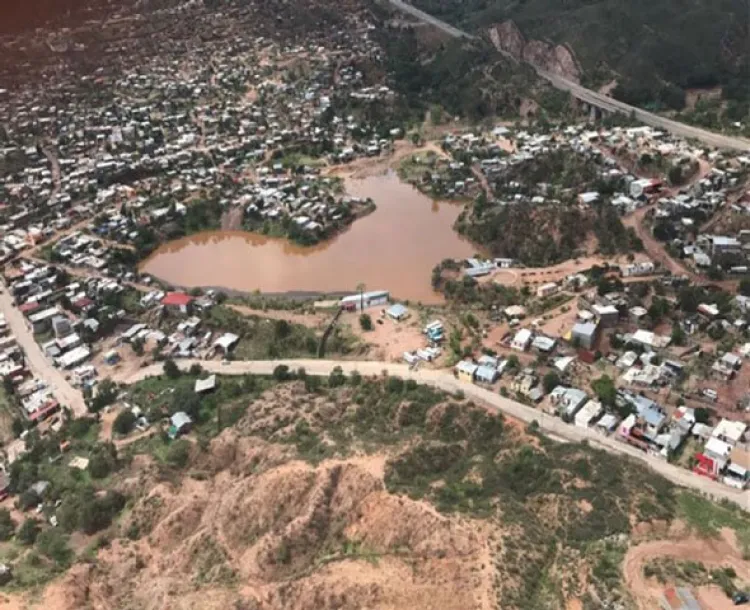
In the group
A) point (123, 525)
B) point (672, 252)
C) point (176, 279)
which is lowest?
point (176, 279)

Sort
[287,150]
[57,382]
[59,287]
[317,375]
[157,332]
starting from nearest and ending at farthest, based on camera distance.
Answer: [317,375]
[57,382]
[157,332]
[59,287]
[287,150]

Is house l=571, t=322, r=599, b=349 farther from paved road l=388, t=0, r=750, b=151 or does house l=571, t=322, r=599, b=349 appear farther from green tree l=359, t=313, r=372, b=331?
paved road l=388, t=0, r=750, b=151

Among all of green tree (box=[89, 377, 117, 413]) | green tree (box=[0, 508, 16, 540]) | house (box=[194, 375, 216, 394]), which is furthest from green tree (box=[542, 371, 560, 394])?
green tree (box=[0, 508, 16, 540])

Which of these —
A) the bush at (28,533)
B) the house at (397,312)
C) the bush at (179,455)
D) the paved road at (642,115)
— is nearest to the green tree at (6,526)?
the bush at (28,533)

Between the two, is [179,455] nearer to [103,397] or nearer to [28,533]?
[28,533]

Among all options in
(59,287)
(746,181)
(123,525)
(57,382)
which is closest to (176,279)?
(59,287)

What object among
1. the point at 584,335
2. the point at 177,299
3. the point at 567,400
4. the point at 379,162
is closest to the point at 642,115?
the point at 379,162

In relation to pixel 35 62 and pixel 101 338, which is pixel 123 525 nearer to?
pixel 101 338
